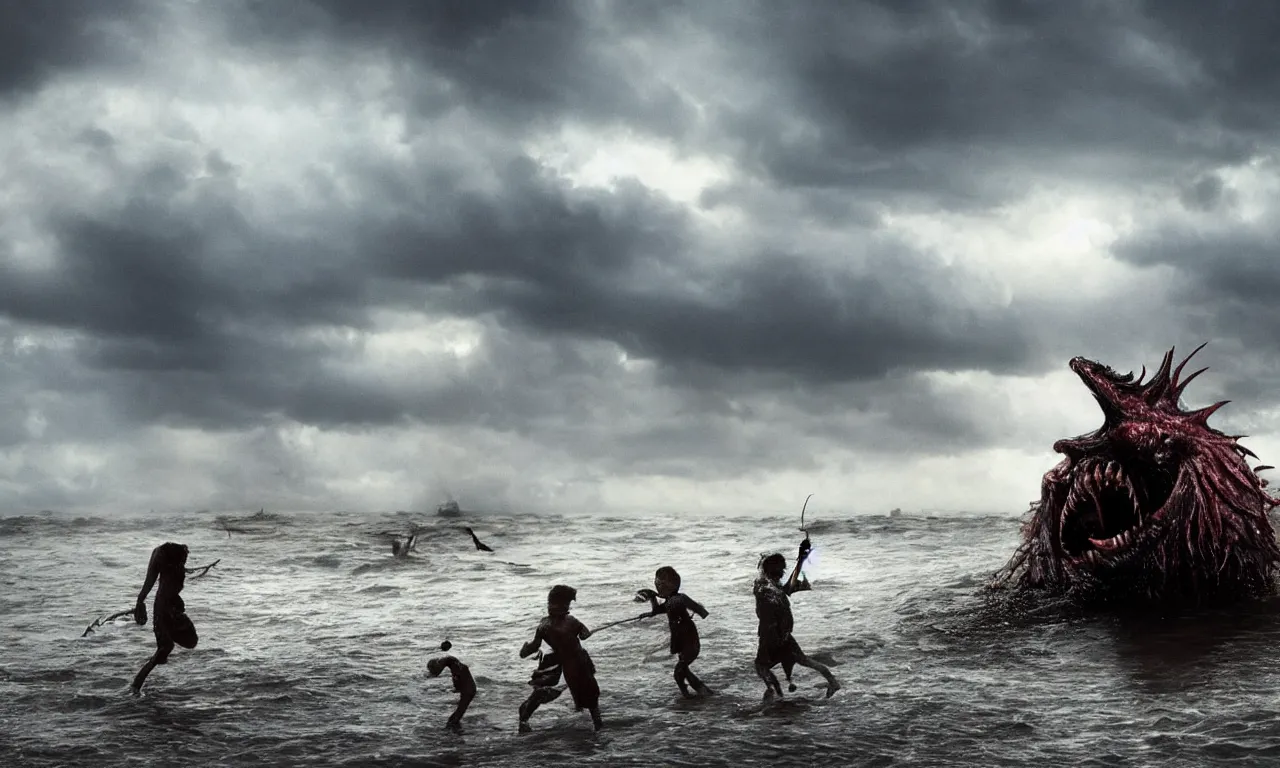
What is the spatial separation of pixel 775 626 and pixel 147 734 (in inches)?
245

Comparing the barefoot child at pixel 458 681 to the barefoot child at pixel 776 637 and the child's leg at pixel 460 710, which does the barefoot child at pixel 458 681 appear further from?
the barefoot child at pixel 776 637

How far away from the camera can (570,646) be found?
10133mm

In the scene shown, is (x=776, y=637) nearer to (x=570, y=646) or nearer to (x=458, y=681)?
(x=570, y=646)

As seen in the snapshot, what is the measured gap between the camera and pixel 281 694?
11641 mm

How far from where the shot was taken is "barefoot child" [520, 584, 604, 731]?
10.0 metres

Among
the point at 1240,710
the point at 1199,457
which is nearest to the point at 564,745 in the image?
the point at 1240,710

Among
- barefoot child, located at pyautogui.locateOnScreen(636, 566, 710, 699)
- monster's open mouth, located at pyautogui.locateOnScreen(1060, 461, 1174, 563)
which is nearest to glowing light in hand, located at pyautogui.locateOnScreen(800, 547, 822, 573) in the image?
monster's open mouth, located at pyautogui.locateOnScreen(1060, 461, 1174, 563)

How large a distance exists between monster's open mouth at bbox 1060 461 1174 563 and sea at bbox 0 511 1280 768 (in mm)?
903

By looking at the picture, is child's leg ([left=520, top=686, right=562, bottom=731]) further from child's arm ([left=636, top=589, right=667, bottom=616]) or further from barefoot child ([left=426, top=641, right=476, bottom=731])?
child's arm ([left=636, top=589, right=667, bottom=616])

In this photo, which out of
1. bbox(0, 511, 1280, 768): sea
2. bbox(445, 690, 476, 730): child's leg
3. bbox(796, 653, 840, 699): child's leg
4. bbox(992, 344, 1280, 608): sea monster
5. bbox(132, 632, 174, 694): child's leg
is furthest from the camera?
bbox(132, 632, 174, 694): child's leg

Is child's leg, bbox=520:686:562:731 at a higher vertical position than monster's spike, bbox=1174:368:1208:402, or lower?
lower

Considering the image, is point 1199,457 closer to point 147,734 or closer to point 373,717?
point 373,717

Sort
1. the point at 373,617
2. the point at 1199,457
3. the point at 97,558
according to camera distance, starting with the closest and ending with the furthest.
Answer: the point at 1199,457, the point at 373,617, the point at 97,558

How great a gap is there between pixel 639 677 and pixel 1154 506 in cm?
613
